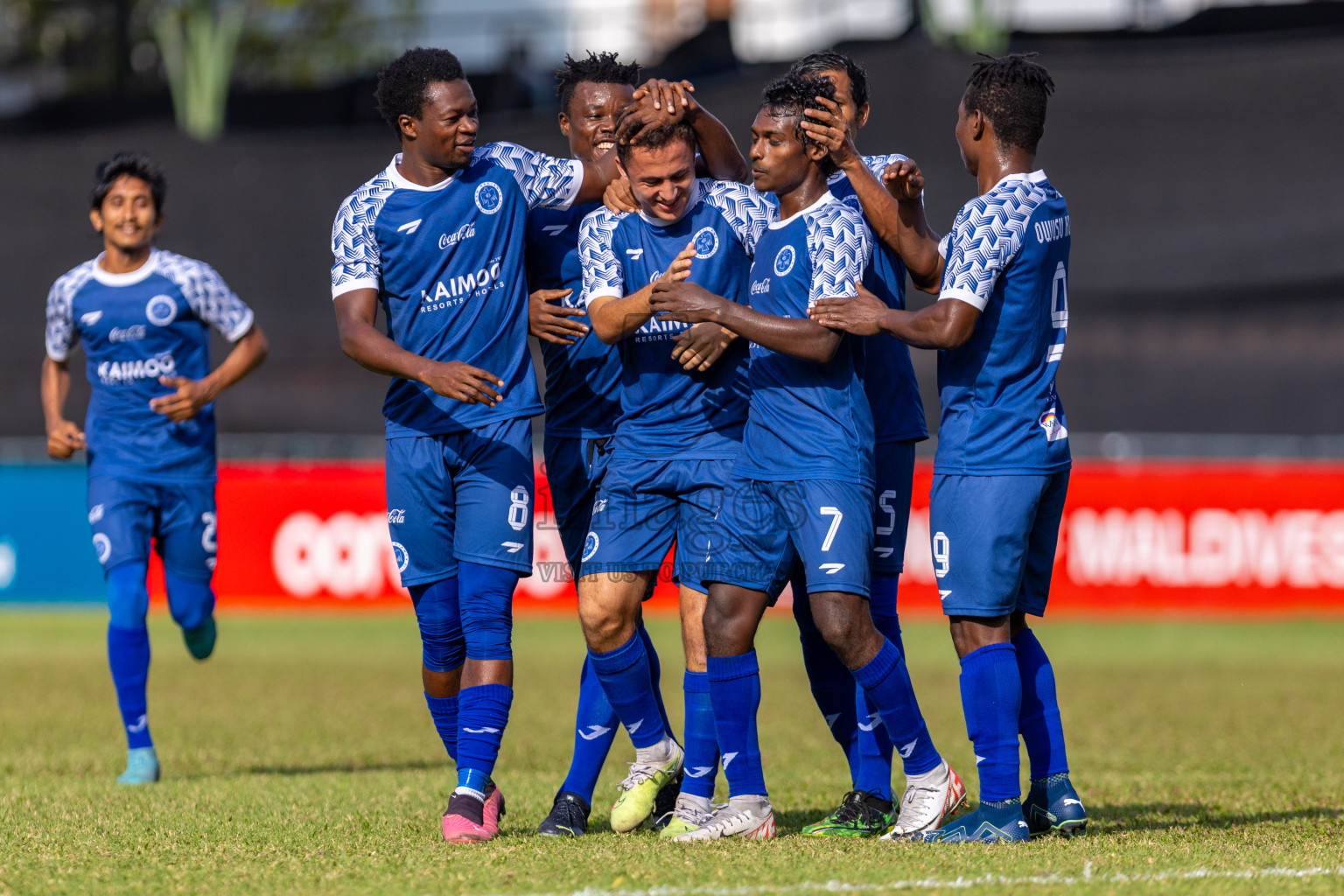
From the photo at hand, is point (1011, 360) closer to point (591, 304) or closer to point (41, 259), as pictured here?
point (591, 304)

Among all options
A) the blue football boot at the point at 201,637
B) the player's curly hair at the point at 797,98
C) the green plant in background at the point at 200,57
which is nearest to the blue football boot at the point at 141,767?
the blue football boot at the point at 201,637

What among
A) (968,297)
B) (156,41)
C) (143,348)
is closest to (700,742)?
(968,297)

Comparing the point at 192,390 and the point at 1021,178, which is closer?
the point at 1021,178

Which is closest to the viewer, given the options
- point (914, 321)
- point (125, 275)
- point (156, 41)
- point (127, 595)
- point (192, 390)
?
point (914, 321)

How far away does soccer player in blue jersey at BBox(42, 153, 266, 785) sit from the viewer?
7430 mm

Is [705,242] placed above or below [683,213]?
below

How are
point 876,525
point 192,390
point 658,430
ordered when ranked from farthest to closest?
point 192,390, point 876,525, point 658,430

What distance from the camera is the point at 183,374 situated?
25.2 ft

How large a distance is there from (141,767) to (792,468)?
3.51 metres

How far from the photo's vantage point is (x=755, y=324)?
5.12 m

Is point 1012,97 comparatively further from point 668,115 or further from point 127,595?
point 127,595

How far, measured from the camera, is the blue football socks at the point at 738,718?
5285 mm

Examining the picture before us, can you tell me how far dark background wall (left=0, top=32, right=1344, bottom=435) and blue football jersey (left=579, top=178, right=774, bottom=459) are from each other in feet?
33.5

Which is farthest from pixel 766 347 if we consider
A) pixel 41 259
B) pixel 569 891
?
pixel 41 259
